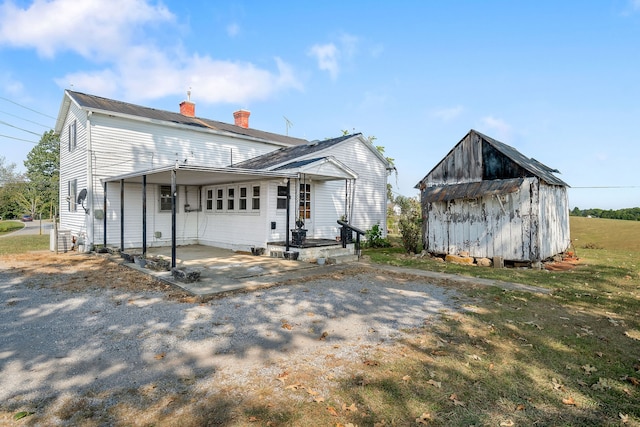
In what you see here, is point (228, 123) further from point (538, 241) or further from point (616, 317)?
point (616, 317)

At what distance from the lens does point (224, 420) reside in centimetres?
261

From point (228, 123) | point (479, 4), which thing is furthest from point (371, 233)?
point (228, 123)

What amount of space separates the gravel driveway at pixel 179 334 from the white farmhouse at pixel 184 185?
483cm

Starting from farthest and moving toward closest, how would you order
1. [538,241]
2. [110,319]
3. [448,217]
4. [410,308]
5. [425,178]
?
[425,178]
[448,217]
[538,241]
[410,308]
[110,319]

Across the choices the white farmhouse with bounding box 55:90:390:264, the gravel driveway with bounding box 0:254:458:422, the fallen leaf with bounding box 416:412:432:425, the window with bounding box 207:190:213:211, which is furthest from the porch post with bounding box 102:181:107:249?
the fallen leaf with bounding box 416:412:432:425

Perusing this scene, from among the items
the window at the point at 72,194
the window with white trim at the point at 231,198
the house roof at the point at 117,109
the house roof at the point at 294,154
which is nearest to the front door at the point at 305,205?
the house roof at the point at 294,154

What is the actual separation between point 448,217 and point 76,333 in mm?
10940

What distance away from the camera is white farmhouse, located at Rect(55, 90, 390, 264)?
12117 millimetres

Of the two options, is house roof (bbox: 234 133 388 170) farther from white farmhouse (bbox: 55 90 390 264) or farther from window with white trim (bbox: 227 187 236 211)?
window with white trim (bbox: 227 187 236 211)

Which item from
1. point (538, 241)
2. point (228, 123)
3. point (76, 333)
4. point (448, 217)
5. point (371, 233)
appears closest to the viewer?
point (76, 333)

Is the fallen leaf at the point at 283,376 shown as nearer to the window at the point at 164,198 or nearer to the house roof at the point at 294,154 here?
the house roof at the point at 294,154

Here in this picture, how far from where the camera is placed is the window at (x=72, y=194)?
14.0 meters

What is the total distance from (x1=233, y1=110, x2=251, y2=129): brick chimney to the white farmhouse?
4474mm

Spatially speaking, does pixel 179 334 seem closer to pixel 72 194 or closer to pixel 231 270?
pixel 231 270
